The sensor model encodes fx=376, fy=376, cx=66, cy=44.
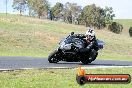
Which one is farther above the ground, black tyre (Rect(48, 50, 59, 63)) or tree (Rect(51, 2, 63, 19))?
tree (Rect(51, 2, 63, 19))

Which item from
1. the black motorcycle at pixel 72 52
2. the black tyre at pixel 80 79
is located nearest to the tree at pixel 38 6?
the black motorcycle at pixel 72 52

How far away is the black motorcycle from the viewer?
19.4 metres

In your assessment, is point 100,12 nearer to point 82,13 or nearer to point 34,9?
point 82,13

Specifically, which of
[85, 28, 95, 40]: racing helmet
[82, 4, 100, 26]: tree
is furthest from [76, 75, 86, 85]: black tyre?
[82, 4, 100, 26]: tree

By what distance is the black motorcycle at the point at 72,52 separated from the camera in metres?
19.4

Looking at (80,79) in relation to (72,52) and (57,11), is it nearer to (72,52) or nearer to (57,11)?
(72,52)

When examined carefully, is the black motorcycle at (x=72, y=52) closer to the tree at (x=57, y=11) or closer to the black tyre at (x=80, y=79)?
the black tyre at (x=80, y=79)

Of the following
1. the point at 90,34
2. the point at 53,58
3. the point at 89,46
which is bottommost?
the point at 53,58

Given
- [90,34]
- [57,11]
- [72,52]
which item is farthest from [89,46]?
[57,11]

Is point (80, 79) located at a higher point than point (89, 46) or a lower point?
higher

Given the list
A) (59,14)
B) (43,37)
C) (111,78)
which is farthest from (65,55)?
(59,14)

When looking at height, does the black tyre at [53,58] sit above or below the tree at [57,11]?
below

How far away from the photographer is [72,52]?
64.2ft

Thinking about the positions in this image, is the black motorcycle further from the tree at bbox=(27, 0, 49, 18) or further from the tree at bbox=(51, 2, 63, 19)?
the tree at bbox=(51, 2, 63, 19)
